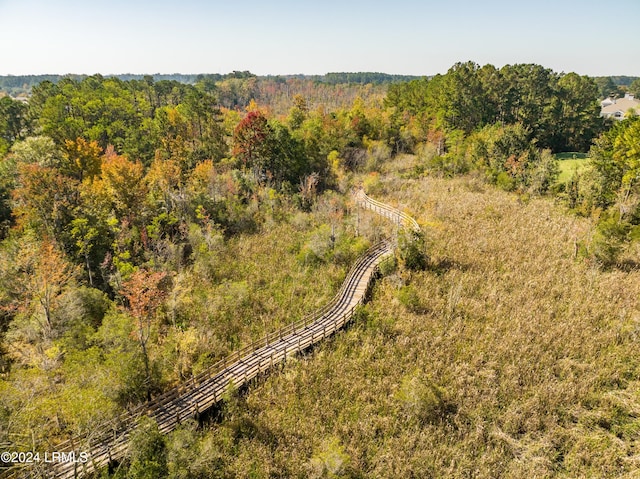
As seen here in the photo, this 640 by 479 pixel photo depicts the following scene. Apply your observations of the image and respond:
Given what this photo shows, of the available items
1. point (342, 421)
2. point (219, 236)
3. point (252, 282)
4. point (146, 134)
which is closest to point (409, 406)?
point (342, 421)

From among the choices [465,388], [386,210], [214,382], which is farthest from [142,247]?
[465,388]

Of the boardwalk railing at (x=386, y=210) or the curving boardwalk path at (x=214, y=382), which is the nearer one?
the curving boardwalk path at (x=214, y=382)

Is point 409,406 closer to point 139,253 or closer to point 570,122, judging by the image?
point 139,253

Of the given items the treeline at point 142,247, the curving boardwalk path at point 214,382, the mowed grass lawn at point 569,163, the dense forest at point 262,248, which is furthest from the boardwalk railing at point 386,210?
the mowed grass lawn at point 569,163

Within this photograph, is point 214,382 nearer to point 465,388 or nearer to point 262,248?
point 465,388

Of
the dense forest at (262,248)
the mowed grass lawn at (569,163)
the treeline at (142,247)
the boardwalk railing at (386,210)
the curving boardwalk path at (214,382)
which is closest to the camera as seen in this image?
the curving boardwalk path at (214,382)

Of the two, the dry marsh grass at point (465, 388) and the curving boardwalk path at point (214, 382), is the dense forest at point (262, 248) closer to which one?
the dry marsh grass at point (465, 388)

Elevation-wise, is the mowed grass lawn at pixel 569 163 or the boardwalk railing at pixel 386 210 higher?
the mowed grass lawn at pixel 569 163
